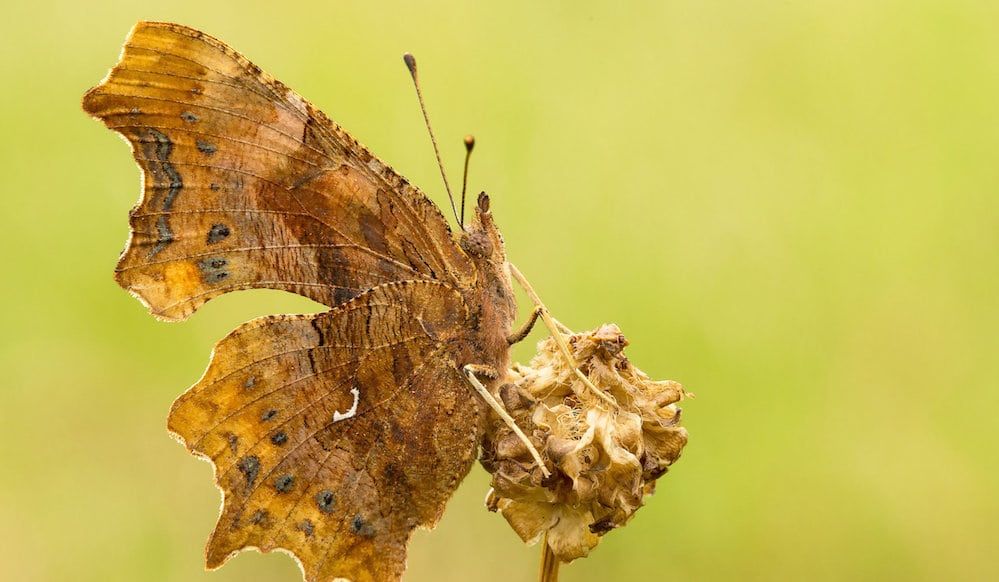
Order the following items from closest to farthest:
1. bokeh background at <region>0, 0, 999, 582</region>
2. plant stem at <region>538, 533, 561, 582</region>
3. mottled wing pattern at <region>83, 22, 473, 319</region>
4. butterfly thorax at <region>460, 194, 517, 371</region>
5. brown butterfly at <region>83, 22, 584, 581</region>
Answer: plant stem at <region>538, 533, 561, 582</region> < mottled wing pattern at <region>83, 22, 473, 319</region> < brown butterfly at <region>83, 22, 584, 581</region> < butterfly thorax at <region>460, 194, 517, 371</region> < bokeh background at <region>0, 0, 999, 582</region>

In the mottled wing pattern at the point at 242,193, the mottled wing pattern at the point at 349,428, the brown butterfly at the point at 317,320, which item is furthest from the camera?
the mottled wing pattern at the point at 349,428

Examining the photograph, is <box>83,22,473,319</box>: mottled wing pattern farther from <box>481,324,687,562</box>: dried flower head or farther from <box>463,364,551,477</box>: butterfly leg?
<box>481,324,687,562</box>: dried flower head

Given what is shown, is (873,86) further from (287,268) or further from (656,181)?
(287,268)

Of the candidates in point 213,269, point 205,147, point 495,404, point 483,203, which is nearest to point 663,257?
point 483,203

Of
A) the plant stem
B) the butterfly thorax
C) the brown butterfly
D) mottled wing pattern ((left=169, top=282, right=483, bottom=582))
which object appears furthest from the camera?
the butterfly thorax

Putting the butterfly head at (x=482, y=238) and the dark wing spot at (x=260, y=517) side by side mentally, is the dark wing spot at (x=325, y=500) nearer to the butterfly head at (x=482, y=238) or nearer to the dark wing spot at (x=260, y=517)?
the dark wing spot at (x=260, y=517)

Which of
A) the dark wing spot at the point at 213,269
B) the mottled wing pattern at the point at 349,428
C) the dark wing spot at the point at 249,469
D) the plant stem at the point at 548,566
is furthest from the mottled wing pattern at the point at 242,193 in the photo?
the plant stem at the point at 548,566

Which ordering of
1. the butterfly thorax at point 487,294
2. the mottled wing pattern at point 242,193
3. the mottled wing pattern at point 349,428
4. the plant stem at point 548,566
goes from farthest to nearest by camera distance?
the butterfly thorax at point 487,294 → the mottled wing pattern at point 349,428 → the mottled wing pattern at point 242,193 → the plant stem at point 548,566

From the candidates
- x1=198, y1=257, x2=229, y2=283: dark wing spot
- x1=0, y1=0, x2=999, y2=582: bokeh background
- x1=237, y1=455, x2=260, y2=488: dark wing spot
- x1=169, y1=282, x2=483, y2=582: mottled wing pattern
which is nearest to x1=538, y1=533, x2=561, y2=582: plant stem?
x1=169, y1=282, x2=483, y2=582: mottled wing pattern
